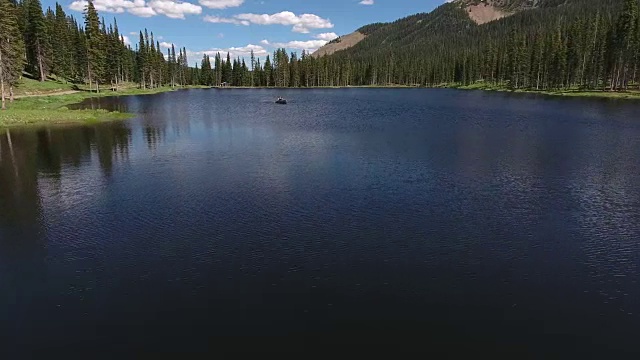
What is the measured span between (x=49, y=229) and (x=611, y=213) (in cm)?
3477

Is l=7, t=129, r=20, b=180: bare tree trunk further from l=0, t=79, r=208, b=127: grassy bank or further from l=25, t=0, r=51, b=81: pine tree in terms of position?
l=25, t=0, r=51, b=81: pine tree

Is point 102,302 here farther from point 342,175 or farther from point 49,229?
point 342,175

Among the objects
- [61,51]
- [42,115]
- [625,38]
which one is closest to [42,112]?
[42,115]

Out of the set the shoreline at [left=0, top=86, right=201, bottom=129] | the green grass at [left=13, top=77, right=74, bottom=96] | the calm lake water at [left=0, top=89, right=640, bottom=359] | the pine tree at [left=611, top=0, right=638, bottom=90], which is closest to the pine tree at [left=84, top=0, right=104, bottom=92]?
the green grass at [left=13, top=77, right=74, bottom=96]

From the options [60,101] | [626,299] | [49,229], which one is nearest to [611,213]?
[626,299]

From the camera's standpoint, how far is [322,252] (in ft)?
74.1

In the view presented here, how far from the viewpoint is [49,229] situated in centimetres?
2600

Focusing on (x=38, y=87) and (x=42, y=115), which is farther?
(x=38, y=87)

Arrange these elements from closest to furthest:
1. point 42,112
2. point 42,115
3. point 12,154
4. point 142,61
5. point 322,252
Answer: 1. point 322,252
2. point 12,154
3. point 42,115
4. point 42,112
5. point 142,61

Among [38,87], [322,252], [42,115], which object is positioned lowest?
[322,252]

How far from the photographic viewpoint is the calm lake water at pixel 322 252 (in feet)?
52.9

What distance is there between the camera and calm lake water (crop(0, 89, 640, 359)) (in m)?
16.1

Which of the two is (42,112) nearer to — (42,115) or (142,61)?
(42,115)

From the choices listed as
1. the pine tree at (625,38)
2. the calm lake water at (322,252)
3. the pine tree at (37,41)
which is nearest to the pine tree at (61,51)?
the pine tree at (37,41)
